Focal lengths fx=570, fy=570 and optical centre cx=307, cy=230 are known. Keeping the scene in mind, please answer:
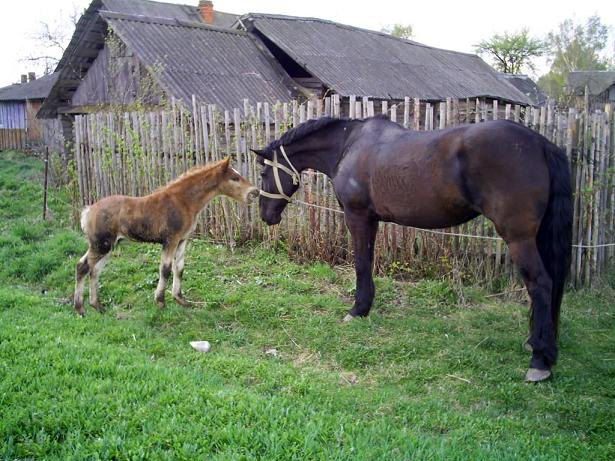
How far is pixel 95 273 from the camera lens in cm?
653

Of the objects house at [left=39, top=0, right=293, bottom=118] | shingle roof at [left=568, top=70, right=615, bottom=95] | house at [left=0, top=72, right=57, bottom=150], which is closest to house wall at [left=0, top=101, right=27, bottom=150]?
house at [left=0, top=72, right=57, bottom=150]

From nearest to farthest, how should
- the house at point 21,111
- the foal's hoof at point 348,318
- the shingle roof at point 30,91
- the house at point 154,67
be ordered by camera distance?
1. the foal's hoof at point 348,318
2. the house at point 154,67
3. the house at point 21,111
4. the shingle roof at point 30,91

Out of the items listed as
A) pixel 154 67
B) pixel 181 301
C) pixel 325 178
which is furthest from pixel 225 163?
pixel 154 67

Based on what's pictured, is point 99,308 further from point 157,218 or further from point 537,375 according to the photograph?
point 537,375

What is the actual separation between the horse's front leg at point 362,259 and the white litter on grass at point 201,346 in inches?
60.1

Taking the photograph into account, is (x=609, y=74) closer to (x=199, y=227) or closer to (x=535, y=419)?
(x=199, y=227)

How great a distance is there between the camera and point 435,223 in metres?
5.56

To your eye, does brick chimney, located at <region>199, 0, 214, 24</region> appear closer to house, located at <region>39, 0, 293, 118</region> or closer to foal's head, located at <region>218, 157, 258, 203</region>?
house, located at <region>39, 0, 293, 118</region>

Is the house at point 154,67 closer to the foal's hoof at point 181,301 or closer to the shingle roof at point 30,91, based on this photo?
the foal's hoof at point 181,301

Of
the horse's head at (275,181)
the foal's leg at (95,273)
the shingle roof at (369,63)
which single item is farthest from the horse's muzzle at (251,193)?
the shingle roof at (369,63)

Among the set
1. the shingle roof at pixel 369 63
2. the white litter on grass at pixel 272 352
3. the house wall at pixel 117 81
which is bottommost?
the white litter on grass at pixel 272 352

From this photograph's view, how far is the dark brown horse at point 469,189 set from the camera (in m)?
4.72

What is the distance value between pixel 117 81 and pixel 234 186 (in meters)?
9.62

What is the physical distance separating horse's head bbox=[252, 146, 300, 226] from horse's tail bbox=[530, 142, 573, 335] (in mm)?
2941
